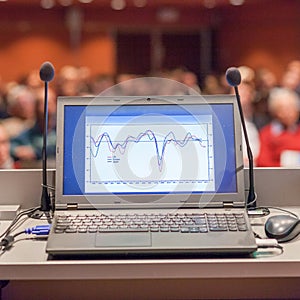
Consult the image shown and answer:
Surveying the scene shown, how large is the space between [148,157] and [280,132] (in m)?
2.36

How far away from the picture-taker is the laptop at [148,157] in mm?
1187

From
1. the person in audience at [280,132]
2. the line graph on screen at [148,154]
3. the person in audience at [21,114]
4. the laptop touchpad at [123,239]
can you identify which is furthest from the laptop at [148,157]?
the person in audience at [21,114]

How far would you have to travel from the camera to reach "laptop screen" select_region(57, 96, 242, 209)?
1199 mm

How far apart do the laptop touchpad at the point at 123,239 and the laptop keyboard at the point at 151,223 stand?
15 millimetres

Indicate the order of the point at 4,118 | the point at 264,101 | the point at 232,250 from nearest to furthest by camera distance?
the point at 232,250
the point at 264,101
the point at 4,118

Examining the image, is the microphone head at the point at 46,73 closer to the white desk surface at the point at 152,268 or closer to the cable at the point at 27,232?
the cable at the point at 27,232

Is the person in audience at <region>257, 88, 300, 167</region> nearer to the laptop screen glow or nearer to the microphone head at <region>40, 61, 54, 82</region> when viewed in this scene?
the laptop screen glow

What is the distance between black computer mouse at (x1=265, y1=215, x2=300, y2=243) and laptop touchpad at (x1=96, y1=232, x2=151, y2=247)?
244 millimetres

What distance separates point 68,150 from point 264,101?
9.66ft

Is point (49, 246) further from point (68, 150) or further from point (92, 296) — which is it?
point (92, 296)

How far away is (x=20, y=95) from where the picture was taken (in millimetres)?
4129


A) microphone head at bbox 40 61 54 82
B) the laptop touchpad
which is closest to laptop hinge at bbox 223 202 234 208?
the laptop touchpad

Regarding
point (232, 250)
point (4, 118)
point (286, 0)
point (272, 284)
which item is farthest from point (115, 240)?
point (286, 0)

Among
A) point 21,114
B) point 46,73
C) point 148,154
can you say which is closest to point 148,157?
point 148,154
